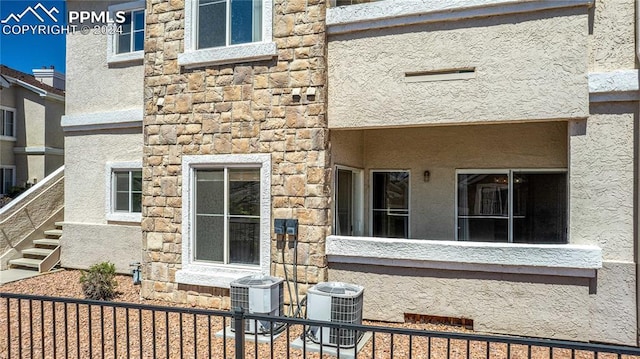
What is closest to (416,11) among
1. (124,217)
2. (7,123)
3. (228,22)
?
(228,22)

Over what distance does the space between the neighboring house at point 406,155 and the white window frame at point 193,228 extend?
37 mm

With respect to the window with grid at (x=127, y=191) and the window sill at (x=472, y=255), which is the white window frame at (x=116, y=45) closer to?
the window with grid at (x=127, y=191)

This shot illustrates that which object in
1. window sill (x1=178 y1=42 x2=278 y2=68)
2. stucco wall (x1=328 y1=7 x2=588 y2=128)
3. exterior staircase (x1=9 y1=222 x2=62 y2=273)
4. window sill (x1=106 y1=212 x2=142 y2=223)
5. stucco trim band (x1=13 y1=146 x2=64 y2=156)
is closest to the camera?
stucco wall (x1=328 y1=7 x2=588 y2=128)

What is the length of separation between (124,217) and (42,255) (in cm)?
296

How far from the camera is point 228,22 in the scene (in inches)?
324

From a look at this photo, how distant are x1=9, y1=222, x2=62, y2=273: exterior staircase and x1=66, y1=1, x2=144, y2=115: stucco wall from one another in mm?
3710

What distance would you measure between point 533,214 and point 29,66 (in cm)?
2346

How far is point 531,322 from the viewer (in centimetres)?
669

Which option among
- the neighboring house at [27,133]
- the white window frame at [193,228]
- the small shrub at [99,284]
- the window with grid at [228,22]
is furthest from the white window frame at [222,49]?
the neighboring house at [27,133]

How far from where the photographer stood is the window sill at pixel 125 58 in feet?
35.2

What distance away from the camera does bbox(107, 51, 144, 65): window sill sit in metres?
10.7

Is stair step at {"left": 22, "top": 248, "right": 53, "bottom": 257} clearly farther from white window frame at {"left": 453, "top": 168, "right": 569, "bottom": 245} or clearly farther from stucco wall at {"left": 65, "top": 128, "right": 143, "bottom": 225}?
white window frame at {"left": 453, "top": 168, "right": 569, "bottom": 245}

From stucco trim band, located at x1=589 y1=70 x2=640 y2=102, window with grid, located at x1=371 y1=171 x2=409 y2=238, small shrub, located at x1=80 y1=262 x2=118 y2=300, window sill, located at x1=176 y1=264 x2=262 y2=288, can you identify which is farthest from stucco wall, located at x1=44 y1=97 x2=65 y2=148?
stucco trim band, located at x1=589 y1=70 x2=640 y2=102

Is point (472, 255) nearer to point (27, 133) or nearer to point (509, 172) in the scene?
point (509, 172)
